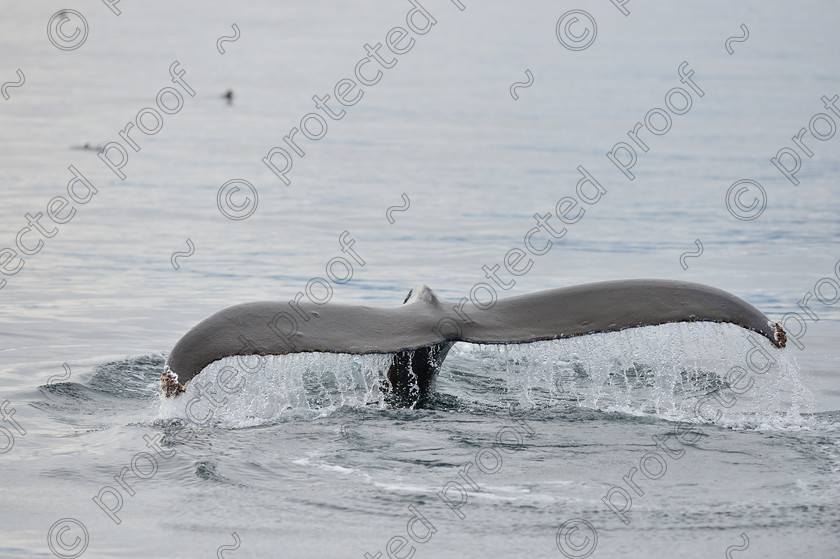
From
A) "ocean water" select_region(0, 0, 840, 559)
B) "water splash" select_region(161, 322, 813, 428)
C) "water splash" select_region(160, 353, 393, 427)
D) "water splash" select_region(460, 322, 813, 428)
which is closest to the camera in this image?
"ocean water" select_region(0, 0, 840, 559)

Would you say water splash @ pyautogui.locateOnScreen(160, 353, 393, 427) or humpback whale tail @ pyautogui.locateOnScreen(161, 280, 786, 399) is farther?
water splash @ pyautogui.locateOnScreen(160, 353, 393, 427)

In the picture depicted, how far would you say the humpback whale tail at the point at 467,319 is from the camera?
584 cm

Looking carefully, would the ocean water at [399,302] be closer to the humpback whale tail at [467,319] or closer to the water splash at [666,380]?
the water splash at [666,380]

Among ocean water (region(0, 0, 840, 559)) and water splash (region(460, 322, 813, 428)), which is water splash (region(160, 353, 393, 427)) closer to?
ocean water (region(0, 0, 840, 559))

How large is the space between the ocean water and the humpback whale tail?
319 millimetres

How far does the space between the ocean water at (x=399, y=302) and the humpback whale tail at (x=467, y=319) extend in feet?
1.05

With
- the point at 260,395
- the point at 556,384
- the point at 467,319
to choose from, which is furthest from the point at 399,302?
the point at 467,319

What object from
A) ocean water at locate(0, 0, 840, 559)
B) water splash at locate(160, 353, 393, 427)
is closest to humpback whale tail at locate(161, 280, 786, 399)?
ocean water at locate(0, 0, 840, 559)

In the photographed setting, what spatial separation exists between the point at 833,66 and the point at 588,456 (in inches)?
1720

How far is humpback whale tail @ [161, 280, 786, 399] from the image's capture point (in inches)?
230

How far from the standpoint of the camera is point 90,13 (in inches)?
3595

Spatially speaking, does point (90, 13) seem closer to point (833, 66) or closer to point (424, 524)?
point (833, 66)

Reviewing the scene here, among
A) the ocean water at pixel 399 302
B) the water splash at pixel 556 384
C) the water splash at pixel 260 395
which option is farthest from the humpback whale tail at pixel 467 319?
the water splash at pixel 260 395

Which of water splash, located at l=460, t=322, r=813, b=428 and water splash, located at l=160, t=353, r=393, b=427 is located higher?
water splash, located at l=460, t=322, r=813, b=428
